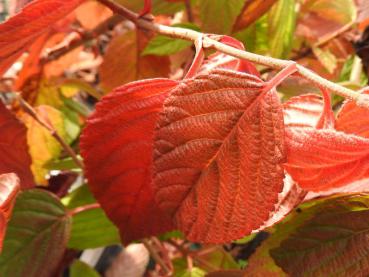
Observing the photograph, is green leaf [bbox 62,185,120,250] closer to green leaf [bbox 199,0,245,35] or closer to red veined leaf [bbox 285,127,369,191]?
green leaf [bbox 199,0,245,35]

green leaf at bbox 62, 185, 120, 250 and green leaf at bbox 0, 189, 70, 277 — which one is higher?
green leaf at bbox 0, 189, 70, 277

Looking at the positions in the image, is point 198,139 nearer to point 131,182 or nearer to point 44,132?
point 131,182

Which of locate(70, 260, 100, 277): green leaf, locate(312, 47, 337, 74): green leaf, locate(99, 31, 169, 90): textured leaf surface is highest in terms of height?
locate(99, 31, 169, 90): textured leaf surface

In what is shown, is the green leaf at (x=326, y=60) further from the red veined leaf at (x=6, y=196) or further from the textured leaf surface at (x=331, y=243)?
the red veined leaf at (x=6, y=196)

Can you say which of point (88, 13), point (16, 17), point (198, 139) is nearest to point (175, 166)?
point (198, 139)

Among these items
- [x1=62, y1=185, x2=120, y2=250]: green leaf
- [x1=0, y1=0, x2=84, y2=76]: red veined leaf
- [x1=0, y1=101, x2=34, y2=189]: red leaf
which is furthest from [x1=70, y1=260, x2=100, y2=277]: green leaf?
[x1=0, y1=0, x2=84, y2=76]: red veined leaf

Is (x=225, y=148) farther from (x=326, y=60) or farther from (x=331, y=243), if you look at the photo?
(x=326, y=60)

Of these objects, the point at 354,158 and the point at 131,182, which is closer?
the point at 354,158
